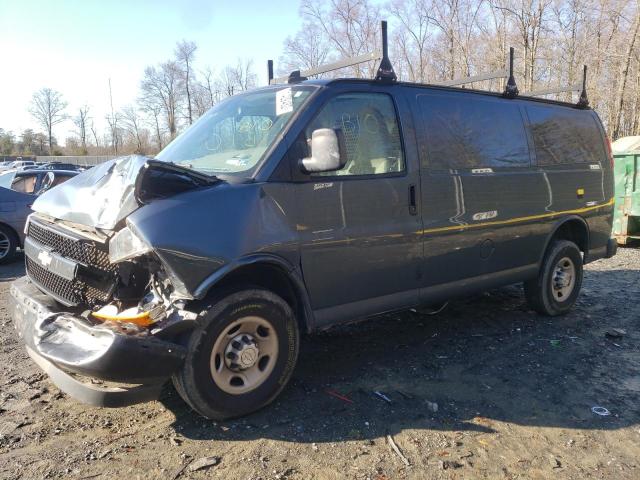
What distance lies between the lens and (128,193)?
123 inches

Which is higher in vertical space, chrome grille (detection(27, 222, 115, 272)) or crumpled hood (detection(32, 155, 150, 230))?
crumpled hood (detection(32, 155, 150, 230))

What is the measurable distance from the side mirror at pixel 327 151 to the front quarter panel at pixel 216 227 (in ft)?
0.86

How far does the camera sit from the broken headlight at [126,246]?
292 cm

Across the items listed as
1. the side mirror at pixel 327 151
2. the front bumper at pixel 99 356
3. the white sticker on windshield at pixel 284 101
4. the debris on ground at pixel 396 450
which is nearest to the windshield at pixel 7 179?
the front bumper at pixel 99 356

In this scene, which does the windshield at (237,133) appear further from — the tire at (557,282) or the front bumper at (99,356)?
the tire at (557,282)

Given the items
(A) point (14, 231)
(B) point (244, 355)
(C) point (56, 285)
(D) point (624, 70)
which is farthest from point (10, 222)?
(D) point (624, 70)

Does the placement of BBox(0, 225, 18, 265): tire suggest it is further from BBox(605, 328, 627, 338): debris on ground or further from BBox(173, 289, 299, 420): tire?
BBox(605, 328, 627, 338): debris on ground

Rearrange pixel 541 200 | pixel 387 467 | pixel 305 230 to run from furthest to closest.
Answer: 1. pixel 541 200
2. pixel 305 230
3. pixel 387 467

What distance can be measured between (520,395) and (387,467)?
146 cm

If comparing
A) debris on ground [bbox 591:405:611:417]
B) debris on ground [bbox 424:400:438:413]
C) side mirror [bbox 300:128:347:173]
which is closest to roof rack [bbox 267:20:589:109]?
side mirror [bbox 300:128:347:173]

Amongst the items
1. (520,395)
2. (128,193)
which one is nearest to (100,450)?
(128,193)

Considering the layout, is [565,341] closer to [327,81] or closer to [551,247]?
[551,247]

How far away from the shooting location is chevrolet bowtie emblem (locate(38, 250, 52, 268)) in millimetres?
3455

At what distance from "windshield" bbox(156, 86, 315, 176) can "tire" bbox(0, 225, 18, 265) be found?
21.1ft
